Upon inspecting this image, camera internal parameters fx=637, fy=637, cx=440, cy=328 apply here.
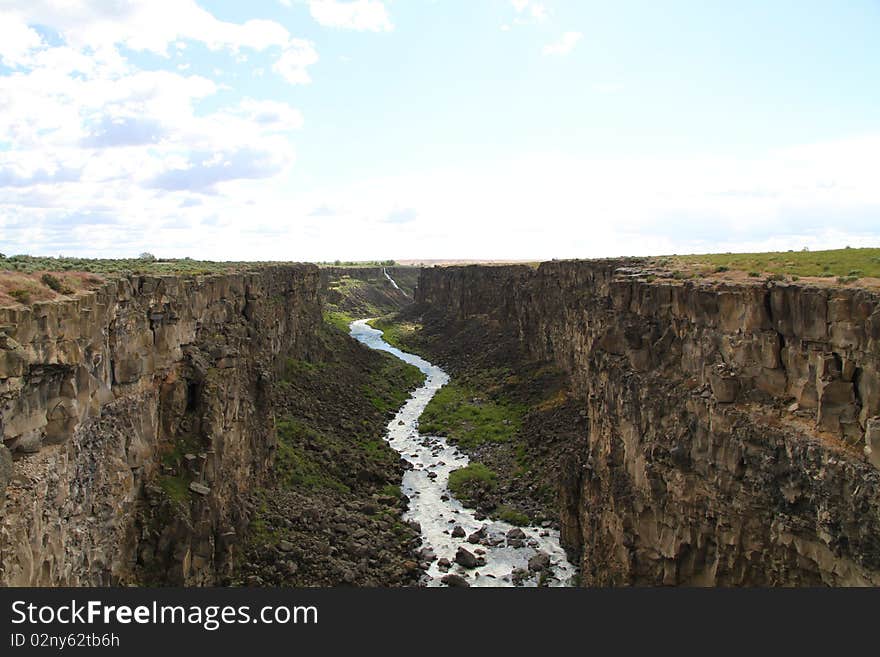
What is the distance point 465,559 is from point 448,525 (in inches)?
179

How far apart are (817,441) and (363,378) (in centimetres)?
5131

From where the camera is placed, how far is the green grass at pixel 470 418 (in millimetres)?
49844

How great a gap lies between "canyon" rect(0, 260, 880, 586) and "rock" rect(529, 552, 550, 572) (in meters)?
1.54

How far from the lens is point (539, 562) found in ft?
98.4

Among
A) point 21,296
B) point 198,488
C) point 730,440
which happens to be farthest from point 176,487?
point 730,440

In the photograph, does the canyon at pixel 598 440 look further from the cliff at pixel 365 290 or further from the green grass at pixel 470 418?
the cliff at pixel 365 290

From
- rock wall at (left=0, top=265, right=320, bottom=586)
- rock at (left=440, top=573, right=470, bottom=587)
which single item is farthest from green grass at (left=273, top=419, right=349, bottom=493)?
rock at (left=440, top=573, right=470, bottom=587)

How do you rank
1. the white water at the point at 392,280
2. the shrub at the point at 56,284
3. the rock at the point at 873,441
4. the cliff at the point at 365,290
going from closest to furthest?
the rock at the point at 873,441
the shrub at the point at 56,284
the cliff at the point at 365,290
the white water at the point at 392,280

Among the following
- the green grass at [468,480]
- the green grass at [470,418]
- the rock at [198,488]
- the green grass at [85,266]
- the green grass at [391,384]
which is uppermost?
the green grass at [85,266]

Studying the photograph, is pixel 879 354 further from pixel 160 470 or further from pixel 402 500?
pixel 402 500

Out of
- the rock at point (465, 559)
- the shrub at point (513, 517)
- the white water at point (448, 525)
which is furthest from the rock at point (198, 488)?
the shrub at point (513, 517)

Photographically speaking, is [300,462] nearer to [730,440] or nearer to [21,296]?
[21,296]

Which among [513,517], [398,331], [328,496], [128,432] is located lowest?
[513,517]

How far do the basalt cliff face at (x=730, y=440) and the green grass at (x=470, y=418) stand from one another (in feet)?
59.8
